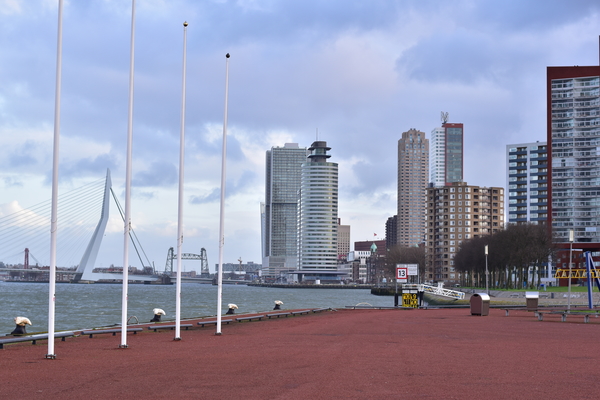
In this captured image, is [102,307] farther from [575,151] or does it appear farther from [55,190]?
[575,151]

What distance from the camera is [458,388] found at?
1385cm

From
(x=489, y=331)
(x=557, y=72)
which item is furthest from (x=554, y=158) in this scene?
(x=489, y=331)

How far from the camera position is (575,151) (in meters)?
138

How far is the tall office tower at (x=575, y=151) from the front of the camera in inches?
5384

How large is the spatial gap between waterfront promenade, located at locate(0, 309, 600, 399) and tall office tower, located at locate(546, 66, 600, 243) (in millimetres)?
116719

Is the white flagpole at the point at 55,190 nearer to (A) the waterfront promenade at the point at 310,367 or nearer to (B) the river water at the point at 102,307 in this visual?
(A) the waterfront promenade at the point at 310,367

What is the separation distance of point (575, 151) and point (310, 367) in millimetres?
132462

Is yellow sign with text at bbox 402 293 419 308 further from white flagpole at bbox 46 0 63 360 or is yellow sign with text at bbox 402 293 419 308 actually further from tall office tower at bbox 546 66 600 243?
tall office tower at bbox 546 66 600 243

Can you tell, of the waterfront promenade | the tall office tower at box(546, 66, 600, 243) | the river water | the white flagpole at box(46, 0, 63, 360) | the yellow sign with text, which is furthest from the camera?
the tall office tower at box(546, 66, 600, 243)

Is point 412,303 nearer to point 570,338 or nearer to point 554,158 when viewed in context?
point 570,338

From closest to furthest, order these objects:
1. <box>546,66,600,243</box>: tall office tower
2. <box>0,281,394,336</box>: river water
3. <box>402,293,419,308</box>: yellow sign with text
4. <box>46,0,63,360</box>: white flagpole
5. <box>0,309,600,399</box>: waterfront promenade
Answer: <box>0,309,600,399</box>: waterfront promenade
<box>46,0,63,360</box>: white flagpole
<box>0,281,394,336</box>: river water
<box>402,293,419,308</box>: yellow sign with text
<box>546,66,600,243</box>: tall office tower

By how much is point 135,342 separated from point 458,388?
1459 centimetres

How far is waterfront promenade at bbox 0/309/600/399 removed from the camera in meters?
13.4

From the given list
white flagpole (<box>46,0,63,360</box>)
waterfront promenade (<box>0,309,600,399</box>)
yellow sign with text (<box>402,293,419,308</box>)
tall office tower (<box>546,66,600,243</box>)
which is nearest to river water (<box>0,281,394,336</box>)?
yellow sign with text (<box>402,293,419,308</box>)
